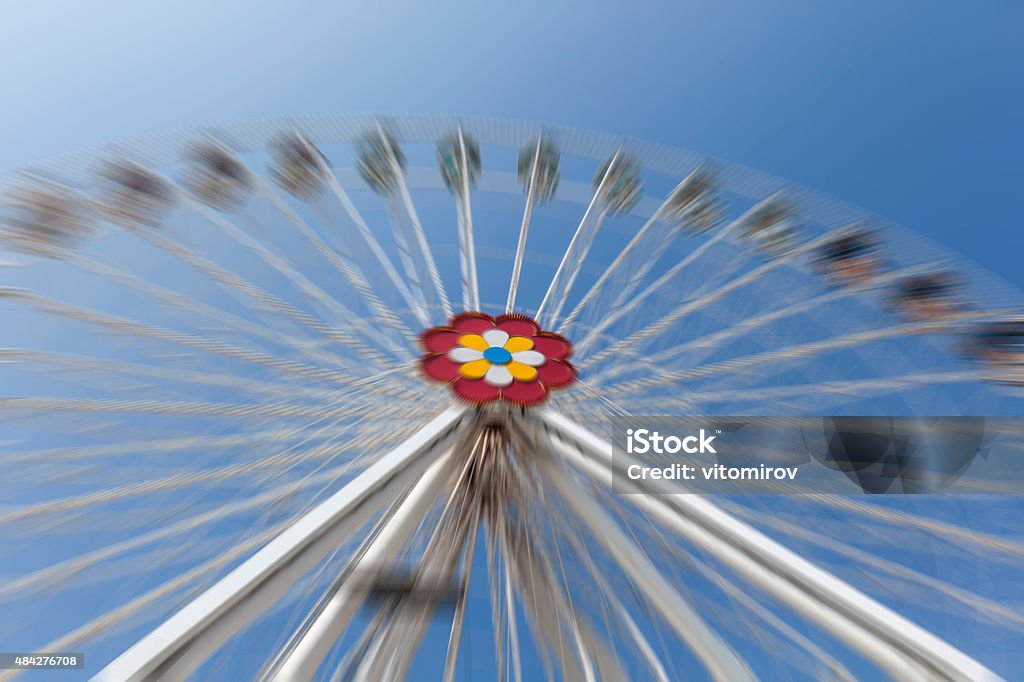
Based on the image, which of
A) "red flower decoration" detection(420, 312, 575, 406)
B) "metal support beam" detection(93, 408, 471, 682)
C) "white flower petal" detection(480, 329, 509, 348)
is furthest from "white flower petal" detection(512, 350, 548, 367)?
"metal support beam" detection(93, 408, 471, 682)

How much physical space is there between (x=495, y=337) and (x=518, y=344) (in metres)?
0.27

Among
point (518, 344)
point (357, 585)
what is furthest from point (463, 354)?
point (357, 585)

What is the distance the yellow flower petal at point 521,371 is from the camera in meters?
6.52

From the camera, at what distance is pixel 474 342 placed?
6.87 meters

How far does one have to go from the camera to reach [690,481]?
17.6 ft

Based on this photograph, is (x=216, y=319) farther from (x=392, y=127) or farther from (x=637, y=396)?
(x=637, y=396)

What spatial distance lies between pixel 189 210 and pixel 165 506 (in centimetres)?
340

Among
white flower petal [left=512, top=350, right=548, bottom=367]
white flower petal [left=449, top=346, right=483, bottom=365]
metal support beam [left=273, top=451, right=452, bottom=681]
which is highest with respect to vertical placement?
white flower petal [left=512, top=350, right=548, bottom=367]

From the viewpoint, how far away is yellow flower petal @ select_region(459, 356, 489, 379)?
6479 mm

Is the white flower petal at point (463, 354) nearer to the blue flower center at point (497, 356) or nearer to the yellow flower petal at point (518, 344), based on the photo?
the blue flower center at point (497, 356)

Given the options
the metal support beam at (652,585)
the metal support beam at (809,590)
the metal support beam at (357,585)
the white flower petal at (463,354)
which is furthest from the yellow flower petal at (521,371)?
the metal support beam at (809,590)

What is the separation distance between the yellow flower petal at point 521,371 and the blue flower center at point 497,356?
75 mm

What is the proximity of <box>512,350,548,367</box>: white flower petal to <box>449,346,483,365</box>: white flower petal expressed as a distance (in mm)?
398

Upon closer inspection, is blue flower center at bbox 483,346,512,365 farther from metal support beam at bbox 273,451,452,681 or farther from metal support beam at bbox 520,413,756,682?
metal support beam at bbox 273,451,452,681
